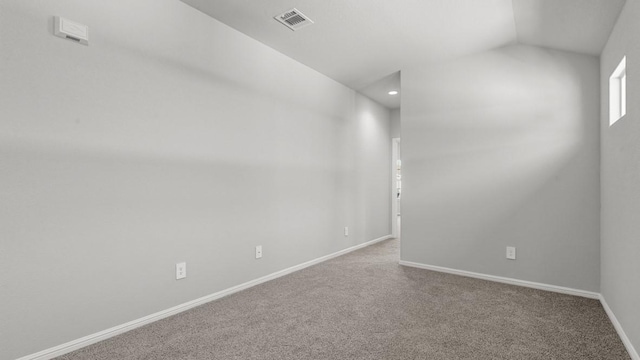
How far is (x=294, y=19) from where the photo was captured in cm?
280

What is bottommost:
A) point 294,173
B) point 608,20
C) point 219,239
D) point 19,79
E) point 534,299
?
point 534,299

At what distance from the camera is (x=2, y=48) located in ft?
5.50

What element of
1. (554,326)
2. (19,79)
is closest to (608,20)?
(554,326)

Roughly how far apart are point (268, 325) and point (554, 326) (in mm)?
2052

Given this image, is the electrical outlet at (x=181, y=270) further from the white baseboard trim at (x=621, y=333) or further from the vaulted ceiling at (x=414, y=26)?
→ the white baseboard trim at (x=621, y=333)

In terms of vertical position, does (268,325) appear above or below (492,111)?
below

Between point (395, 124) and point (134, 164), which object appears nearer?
point (134, 164)

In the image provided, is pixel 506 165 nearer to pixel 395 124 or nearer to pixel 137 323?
pixel 395 124

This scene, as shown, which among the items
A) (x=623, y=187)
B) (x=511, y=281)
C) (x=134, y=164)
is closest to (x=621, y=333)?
(x=623, y=187)

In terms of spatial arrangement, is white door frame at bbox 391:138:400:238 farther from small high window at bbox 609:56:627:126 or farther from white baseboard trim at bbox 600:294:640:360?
small high window at bbox 609:56:627:126

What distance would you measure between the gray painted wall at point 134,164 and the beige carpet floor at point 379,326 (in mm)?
321

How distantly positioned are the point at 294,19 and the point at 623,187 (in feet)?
9.03

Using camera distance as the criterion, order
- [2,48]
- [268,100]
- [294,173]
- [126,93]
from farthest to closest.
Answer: [294,173]
[268,100]
[126,93]
[2,48]

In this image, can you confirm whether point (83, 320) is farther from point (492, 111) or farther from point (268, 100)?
point (492, 111)
